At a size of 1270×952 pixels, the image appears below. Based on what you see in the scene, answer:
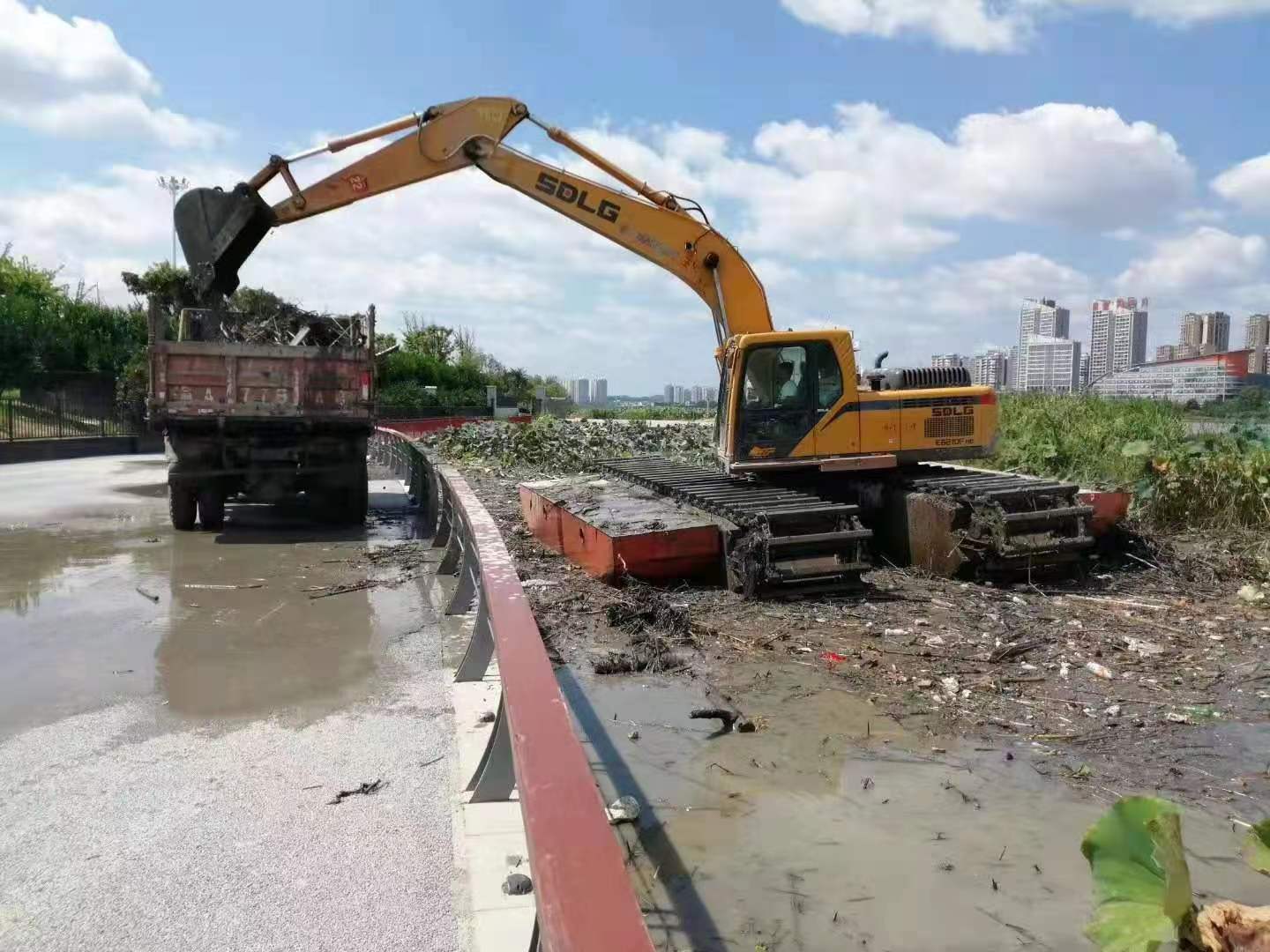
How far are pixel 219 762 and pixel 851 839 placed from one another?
3.01 meters

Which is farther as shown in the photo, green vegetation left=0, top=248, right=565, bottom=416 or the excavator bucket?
green vegetation left=0, top=248, right=565, bottom=416

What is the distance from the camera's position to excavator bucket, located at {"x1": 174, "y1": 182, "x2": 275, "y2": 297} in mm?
11531

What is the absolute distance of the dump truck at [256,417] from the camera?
37.1 ft

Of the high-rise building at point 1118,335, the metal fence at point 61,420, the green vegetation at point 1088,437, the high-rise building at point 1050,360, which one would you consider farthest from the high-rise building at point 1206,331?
the metal fence at point 61,420

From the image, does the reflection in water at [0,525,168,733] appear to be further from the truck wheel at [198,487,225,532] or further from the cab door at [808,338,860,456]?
the cab door at [808,338,860,456]

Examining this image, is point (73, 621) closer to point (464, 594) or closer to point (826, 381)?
point (464, 594)

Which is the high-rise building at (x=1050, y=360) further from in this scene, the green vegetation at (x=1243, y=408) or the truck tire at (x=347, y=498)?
the truck tire at (x=347, y=498)

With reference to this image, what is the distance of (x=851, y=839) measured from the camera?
3705 mm

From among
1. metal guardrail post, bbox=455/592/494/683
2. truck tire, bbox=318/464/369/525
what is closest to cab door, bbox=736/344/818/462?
metal guardrail post, bbox=455/592/494/683

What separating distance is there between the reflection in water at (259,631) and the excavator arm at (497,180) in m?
3.75

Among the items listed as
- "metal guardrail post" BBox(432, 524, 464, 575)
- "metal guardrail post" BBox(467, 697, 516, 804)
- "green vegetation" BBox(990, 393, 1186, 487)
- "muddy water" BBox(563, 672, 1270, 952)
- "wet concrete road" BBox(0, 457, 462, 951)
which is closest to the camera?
"muddy water" BBox(563, 672, 1270, 952)

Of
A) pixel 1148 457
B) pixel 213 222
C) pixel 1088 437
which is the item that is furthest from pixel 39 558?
pixel 1088 437

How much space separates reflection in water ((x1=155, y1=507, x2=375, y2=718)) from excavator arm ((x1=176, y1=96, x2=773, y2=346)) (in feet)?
12.3

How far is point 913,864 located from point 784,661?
253 centimetres
